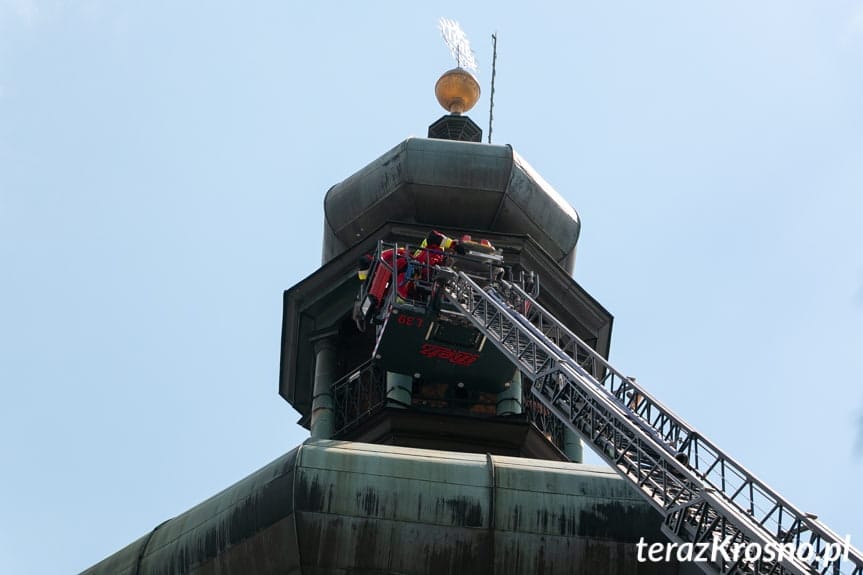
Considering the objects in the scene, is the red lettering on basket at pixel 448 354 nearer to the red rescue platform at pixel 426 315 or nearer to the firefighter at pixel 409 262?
the red rescue platform at pixel 426 315

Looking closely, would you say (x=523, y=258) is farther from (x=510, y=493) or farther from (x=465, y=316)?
(x=510, y=493)

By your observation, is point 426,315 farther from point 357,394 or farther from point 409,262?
point 357,394

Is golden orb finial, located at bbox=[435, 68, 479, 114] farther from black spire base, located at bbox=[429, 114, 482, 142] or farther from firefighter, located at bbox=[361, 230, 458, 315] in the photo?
firefighter, located at bbox=[361, 230, 458, 315]

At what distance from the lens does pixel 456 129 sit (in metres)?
47.5

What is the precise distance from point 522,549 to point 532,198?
13334 mm

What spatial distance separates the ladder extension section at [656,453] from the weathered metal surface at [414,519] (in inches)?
93.1

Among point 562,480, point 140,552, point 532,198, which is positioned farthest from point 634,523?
point 532,198

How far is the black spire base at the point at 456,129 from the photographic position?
47.3 metres

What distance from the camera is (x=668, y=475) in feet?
86.6

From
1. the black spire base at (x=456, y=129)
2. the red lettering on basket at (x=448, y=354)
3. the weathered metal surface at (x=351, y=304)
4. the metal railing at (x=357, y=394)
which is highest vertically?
the black spire base at (x=456, y=129)

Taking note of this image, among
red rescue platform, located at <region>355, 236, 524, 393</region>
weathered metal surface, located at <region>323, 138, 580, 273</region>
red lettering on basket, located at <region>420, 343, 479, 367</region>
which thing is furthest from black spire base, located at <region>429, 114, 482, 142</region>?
red lettering on basket, located at <region>420, 343, 479, 367</region>

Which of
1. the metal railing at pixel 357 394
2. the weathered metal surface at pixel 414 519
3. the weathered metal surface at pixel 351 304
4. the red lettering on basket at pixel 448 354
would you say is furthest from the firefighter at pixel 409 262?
the weathered metal surface at pixel 414 519

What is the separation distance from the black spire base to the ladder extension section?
44.2 feet

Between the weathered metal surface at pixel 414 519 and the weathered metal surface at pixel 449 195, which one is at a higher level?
the weathered metal surface at pixel 449 195
